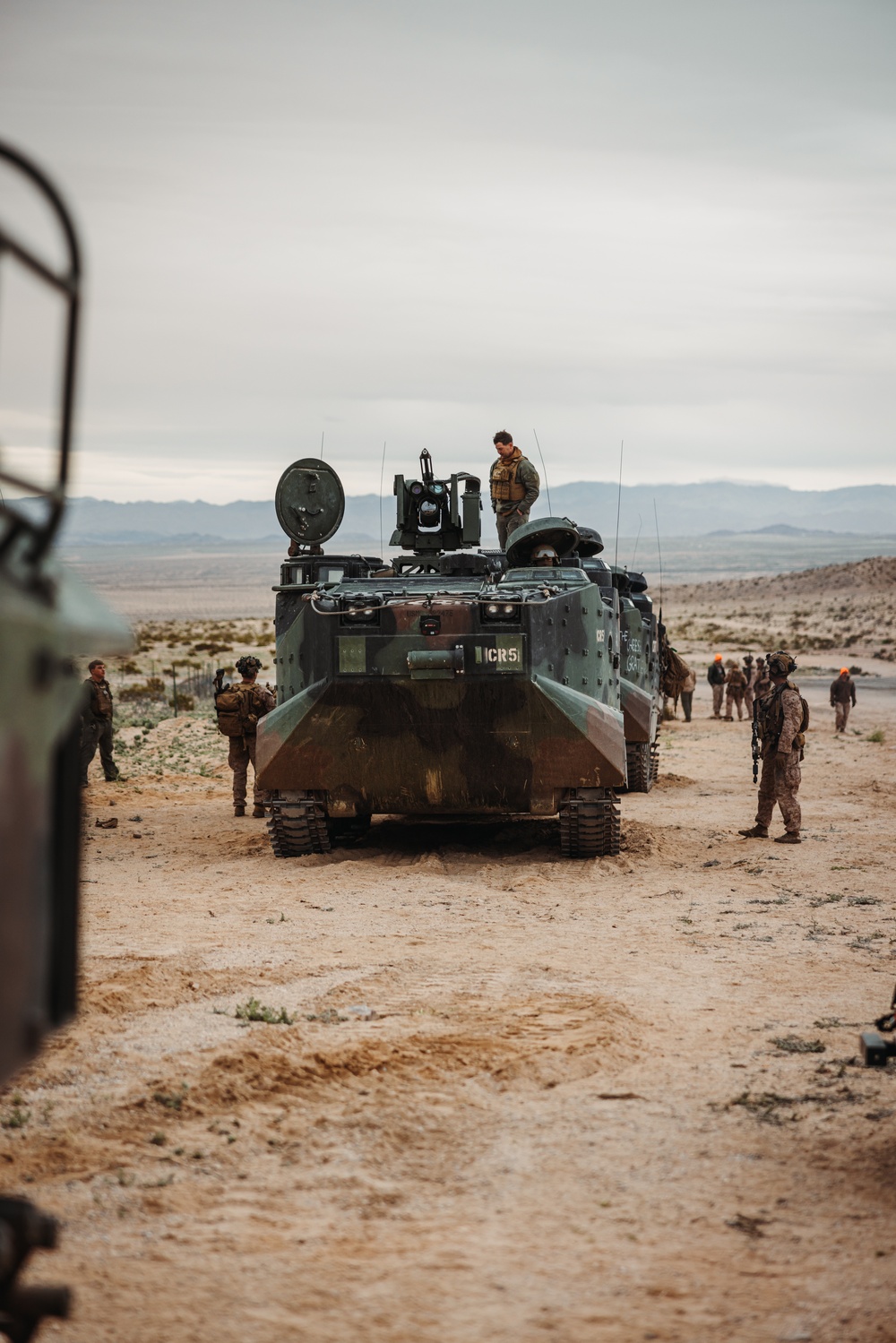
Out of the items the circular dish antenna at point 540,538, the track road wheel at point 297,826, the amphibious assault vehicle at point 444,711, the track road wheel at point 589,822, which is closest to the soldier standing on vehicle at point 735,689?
the circular dish antenna at point 540,538

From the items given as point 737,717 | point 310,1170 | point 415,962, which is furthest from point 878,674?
point 310,1170

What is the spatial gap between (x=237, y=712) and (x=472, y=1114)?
8.94 meters

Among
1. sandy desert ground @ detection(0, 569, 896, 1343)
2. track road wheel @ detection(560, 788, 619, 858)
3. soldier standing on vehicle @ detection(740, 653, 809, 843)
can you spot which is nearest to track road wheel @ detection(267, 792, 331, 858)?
sandy desert ground @ detection(0, 569, 896, 1343)

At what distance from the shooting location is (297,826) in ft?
38.4

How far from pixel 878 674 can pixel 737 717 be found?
15803mm

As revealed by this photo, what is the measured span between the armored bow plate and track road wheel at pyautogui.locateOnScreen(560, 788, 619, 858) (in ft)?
12.0

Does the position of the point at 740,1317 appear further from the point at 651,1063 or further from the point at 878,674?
the point at 878,674

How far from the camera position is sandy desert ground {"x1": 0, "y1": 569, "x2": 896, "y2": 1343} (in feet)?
14.0

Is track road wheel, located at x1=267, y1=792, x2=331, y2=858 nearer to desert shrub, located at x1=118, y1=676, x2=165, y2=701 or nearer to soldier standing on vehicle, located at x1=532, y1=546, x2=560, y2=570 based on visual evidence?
soldier standing on vehicle, located at x1=532, y1=546, x2=560, y2=570

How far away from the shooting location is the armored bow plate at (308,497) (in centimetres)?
1341

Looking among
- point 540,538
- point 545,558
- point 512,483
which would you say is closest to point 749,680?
point 512,483

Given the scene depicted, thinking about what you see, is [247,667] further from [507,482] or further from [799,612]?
[799,612]

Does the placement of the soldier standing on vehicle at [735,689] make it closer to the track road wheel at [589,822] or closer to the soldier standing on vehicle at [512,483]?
the soldier standing on vehicle at [512,483]

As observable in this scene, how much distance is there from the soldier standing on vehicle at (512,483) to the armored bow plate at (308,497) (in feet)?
4.96
